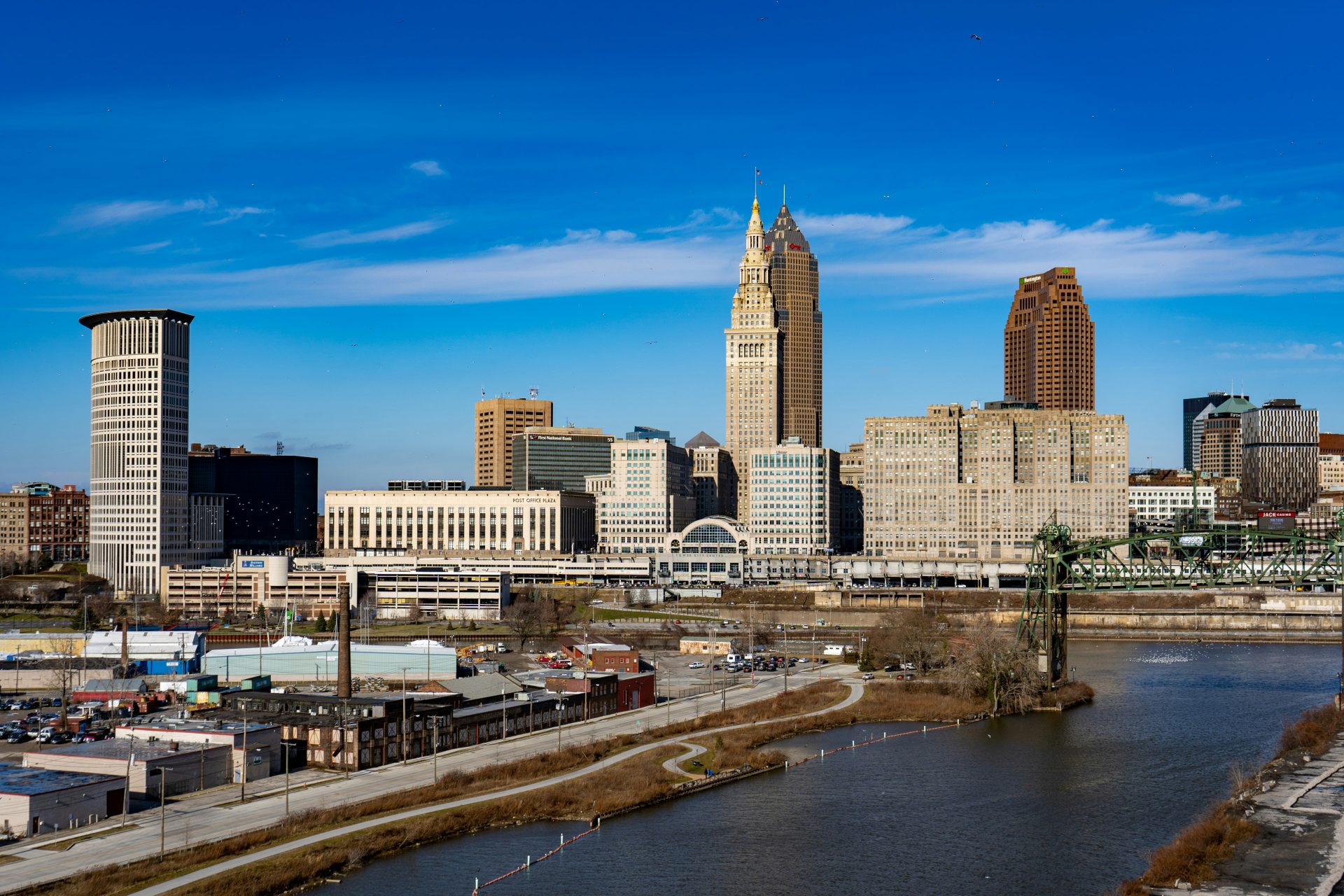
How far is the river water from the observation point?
1966 inches

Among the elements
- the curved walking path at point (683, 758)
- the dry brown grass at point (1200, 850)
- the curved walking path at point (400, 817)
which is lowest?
the curved walking path at point (683, 758)

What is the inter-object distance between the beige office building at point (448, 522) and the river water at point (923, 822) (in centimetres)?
11305

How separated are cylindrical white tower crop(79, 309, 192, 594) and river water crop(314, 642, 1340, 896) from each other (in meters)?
108

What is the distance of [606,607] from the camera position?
159125mm

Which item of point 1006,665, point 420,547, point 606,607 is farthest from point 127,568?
point 1006,665

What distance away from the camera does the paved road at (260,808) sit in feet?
163

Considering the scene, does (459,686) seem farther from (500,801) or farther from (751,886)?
(751,886)

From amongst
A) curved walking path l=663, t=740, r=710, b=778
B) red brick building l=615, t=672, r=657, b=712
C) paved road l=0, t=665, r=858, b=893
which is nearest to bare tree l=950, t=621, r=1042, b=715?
paved road l=0, t=665, r=858, b=893

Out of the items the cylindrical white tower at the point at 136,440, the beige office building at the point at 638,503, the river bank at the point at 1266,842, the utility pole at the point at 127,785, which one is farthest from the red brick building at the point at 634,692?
the beige office building at the point at 638,503

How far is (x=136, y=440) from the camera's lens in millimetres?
168000

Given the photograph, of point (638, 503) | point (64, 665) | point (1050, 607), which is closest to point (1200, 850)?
point (1050, 607)

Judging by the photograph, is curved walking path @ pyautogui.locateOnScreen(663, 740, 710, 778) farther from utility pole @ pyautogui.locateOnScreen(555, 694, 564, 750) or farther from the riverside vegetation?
utility pole @ pyautogui.locateOnScreen(555, 694, 564, 750)

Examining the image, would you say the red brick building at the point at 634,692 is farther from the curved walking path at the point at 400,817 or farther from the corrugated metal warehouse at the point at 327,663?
the corrugated metal warehouse at the point at 327,663

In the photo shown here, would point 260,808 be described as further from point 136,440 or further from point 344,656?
point 136,440
